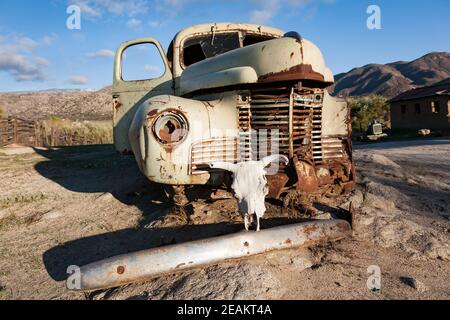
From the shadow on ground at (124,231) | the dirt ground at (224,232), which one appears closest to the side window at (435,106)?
the dirt ground at (224,232)

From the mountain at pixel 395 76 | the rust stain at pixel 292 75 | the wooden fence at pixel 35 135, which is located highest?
the mountain at pixel 395 76

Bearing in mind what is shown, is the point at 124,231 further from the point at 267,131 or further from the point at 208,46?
the point at 208,46

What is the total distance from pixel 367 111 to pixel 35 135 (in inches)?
973

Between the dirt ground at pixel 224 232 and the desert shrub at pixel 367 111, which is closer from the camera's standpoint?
the dirt ground at pixel 224 232

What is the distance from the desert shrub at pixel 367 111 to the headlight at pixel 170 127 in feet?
88.4

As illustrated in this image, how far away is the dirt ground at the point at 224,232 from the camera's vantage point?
2.35 metres

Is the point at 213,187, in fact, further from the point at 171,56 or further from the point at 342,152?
the point at 171,56

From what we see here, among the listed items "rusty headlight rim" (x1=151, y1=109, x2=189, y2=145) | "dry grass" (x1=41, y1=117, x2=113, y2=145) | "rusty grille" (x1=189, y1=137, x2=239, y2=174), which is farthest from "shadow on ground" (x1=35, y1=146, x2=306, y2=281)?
"dry grass" (x1=41, y1=117, x2=113, y2=145)

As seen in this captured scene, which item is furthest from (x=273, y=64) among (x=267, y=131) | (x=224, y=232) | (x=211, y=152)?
(x=224, y=232)

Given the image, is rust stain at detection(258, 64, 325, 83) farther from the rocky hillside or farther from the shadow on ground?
the rocky hillside

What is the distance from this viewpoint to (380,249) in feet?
9.57

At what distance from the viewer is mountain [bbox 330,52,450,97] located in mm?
83375

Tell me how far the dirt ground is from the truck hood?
1314 millimetres

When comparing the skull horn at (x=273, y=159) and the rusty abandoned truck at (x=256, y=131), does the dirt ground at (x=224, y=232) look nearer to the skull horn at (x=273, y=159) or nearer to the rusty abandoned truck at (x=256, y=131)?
the rusty abandoned truck at (x=256, y=131)
